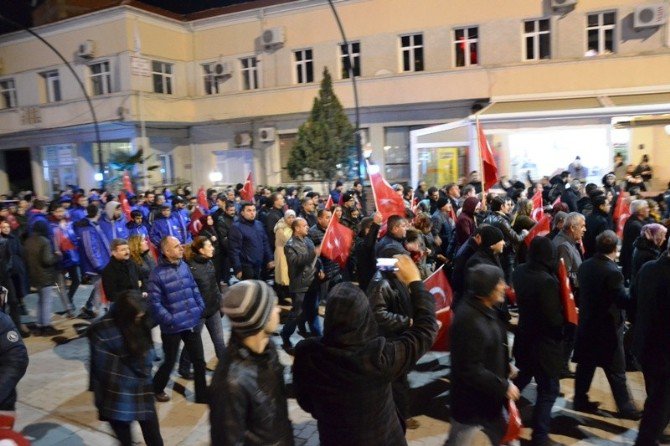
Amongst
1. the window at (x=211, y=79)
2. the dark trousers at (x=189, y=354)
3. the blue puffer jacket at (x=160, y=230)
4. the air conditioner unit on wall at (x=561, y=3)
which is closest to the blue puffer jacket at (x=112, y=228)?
the blue puffer jacket at (x=160, y=230)

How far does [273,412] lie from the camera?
249 centimetres

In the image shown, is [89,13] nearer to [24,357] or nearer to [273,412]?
[24,357]

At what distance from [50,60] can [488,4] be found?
20.5m

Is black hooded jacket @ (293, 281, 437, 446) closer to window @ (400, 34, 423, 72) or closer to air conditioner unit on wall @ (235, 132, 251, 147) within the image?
window @ (400, 34, 423, 72)

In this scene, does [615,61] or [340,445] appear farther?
[615,61]

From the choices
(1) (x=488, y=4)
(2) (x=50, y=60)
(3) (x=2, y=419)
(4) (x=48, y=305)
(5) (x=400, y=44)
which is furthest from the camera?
(2) (x=50, y=60)

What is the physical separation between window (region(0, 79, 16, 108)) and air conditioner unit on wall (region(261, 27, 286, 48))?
14.3 m

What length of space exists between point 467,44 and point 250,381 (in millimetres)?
21494

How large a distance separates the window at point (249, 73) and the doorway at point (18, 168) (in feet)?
50.2

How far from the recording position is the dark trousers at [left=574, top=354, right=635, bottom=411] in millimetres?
4809

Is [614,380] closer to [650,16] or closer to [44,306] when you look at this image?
[44,306]

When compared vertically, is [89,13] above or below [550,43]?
above

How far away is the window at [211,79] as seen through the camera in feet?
86.9

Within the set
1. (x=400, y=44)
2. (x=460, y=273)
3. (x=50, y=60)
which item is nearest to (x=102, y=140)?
(x=50, y=60)
